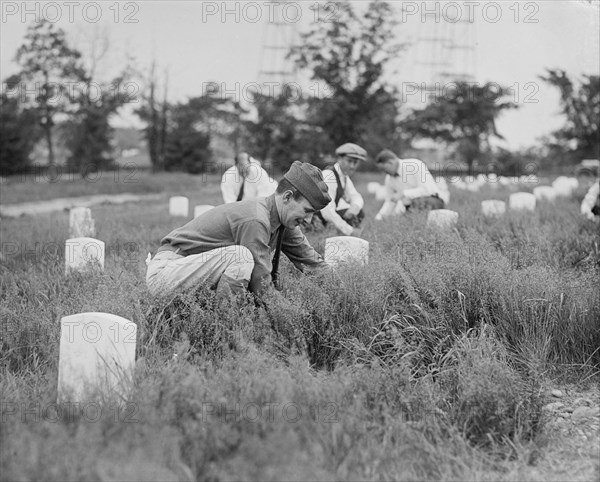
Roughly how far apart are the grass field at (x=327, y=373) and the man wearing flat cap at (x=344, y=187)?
8.58ft

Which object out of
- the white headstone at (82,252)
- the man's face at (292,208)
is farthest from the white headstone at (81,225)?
the man's face at (292,208)

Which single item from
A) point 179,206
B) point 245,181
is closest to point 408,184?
point 245,181

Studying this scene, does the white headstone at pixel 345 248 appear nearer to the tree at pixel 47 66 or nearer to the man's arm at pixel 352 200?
the man's arm at pixel 352 200

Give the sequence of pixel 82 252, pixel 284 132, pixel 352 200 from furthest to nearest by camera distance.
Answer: pixel 284 132
pixel 352 200
pixel 82 252

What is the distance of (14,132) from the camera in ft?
87.7

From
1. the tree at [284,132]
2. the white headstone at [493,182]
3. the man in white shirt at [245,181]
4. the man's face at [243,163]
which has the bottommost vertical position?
the white headstone at [493,182]

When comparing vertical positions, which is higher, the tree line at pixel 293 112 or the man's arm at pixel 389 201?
the tree line at pixel 293 112

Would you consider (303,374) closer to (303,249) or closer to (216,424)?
(216,424)

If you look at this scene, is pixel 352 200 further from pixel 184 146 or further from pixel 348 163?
pixel 184 146

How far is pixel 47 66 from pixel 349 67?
1407 cm

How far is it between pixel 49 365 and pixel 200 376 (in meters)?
1.09

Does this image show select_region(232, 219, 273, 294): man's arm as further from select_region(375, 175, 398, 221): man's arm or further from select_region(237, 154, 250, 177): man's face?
select_region(375, 175, 398, 221): man's arm

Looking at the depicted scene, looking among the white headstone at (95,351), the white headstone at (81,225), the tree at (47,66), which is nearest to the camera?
the white headstone at (95,351)

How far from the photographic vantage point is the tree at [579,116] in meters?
30.9
